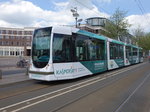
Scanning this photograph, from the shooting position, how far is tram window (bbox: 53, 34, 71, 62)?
10008 mm

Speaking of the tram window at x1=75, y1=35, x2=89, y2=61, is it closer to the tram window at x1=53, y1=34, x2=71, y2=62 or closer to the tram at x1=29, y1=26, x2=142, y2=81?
the tram at x1=29, y1=26, x2=142, y2=81

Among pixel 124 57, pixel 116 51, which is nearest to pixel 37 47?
pixel 116 51

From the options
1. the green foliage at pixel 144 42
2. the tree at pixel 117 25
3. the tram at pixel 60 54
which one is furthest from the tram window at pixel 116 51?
the green foliage at pixel 144 42

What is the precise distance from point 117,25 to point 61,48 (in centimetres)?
3806

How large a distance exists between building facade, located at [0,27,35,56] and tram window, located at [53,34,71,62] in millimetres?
85812

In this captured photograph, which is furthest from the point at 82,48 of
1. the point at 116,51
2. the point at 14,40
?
the point at 14,40

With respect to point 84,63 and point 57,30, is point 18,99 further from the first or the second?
point 84,63

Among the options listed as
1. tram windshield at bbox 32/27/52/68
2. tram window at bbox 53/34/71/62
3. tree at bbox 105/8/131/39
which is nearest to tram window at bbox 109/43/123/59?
tram window at bbox 53/34/71/62

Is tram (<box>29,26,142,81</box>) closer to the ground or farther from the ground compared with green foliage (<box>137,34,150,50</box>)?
closer to the ground

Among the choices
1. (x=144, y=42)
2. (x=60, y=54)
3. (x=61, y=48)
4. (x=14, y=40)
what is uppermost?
(x=14, y=40)

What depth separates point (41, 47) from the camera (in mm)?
10320

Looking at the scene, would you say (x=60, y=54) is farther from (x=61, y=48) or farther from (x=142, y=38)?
(x=142, y=38)

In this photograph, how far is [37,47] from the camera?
34.6ft

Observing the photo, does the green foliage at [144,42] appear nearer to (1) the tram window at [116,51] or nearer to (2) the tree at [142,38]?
(2) the tree at [142,38]
